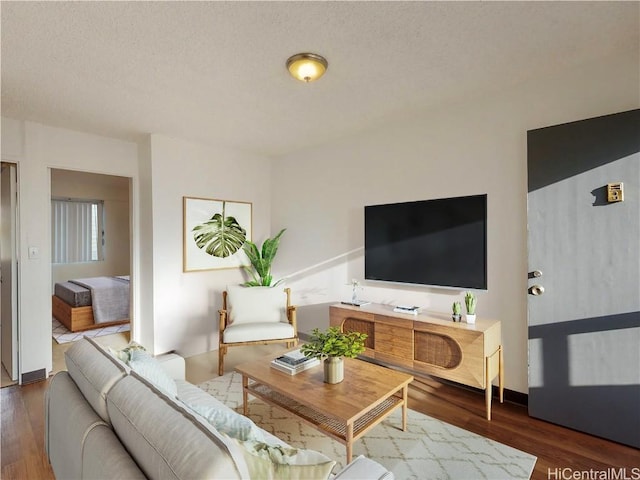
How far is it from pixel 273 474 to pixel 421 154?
2.94 metres

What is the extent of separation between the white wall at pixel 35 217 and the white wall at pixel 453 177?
2593mm

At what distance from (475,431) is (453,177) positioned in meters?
2.01

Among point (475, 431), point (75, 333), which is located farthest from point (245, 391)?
point (75, 333)

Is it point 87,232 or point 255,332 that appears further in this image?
point 87,232

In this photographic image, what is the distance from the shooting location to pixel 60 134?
3.42 metres

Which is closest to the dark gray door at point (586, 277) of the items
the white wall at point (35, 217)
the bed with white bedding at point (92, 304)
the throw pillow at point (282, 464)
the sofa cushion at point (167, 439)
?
the throw pillow at point (282, 464)

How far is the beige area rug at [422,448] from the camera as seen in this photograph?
1939mm

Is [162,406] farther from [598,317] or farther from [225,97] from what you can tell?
[598,317]

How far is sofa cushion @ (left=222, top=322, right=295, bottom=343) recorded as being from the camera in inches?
130

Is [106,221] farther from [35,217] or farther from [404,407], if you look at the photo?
[404,407]

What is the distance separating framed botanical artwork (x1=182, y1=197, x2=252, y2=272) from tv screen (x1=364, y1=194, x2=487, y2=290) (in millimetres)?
1756

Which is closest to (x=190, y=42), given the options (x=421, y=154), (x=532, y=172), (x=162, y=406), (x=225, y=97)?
(x=225, y=97)

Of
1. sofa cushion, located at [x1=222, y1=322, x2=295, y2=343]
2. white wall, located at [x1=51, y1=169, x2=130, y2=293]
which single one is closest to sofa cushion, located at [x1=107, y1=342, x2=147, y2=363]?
sofa cushion, located at [x1=222, y1=322, x2=295, y2=343]

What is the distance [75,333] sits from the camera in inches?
188
